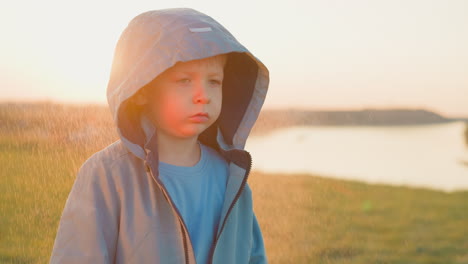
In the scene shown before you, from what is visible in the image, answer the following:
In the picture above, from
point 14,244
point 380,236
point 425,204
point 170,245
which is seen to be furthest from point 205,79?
point 425,204

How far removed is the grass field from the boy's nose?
1.95 meters

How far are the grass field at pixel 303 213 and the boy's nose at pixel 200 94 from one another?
195cm

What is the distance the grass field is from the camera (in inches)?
146

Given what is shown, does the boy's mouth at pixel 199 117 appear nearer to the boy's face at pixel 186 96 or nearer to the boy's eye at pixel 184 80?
the boy's face at pixel 186 96

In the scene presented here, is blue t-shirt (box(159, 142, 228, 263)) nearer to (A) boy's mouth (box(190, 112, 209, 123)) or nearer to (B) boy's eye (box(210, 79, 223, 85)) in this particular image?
(A) boy's mouth (box(190, 112, 209, 123))

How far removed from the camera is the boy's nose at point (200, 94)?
206cm

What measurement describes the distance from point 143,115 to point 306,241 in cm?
309

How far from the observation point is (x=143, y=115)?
→ 2.22 meters

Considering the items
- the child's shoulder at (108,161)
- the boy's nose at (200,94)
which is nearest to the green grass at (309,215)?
the child's shoulder at (108,161)

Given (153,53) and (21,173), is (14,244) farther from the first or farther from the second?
(153,53)

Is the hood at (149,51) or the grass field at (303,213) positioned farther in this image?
the grass field at (303,213)

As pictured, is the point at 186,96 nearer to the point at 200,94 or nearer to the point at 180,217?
the point at 200,94

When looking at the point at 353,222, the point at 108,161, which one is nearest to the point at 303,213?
the point at 353,222

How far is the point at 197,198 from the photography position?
2.22 m
